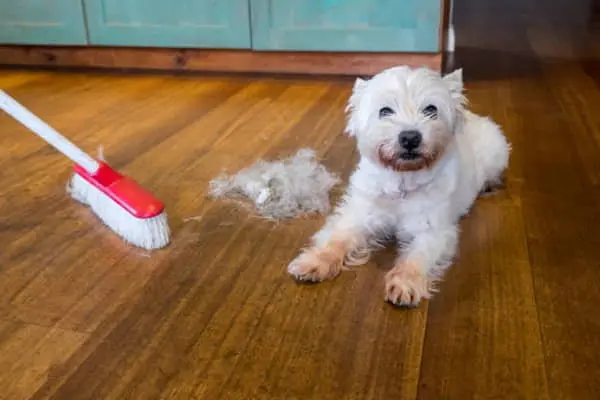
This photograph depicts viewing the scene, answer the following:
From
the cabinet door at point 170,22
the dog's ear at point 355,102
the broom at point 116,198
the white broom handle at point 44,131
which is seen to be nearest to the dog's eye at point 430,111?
the dog's ear at point 355,102

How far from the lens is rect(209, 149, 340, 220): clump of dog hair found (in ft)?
5.66

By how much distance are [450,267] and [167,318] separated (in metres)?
0.59

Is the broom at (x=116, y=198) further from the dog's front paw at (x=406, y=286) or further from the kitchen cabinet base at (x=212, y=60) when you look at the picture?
the kitchen cabinet base at (x=212, y=60)

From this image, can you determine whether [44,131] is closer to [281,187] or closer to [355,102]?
[281,187]

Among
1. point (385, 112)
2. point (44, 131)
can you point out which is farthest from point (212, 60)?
point (385, 112)

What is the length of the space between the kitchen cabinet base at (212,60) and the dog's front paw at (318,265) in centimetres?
176

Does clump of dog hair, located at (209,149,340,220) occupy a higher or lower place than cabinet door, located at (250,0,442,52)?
lower

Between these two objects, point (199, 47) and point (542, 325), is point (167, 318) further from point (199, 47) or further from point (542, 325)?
point (199, 47)

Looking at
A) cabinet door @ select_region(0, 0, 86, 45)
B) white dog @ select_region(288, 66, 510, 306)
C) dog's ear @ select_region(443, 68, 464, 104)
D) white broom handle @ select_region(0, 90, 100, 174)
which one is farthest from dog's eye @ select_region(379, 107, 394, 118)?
cabinet door @ select_region(0, 0, 86, 45)

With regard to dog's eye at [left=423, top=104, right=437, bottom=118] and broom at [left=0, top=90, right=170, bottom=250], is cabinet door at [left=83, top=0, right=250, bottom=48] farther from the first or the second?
dog's eye at [left=423, top=104, right=437, bottom=118]

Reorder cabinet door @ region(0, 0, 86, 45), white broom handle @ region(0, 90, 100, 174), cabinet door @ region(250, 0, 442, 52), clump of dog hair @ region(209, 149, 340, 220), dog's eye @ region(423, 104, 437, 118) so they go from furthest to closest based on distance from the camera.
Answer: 1. cabinet door @ region(0, 0, 86, 45)
2. cabinet door @ region(250, 0, 442, 52)
3. clump of dog hair @ region(209, 149, 340, 220)
4. white broom handle @ region(0, 90, 100, 174)
5. dog's eye @ region(423, 104, 437, 118)

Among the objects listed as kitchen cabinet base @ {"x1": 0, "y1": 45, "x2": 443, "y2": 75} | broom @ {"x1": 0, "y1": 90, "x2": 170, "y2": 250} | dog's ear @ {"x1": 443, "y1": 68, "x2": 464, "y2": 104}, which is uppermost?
dog's ear @ {"x1": 443, "y1": 68, "x2": 464, "y2": 104}

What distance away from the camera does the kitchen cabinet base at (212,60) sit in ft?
10.1

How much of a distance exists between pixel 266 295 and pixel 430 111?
0.51 m
